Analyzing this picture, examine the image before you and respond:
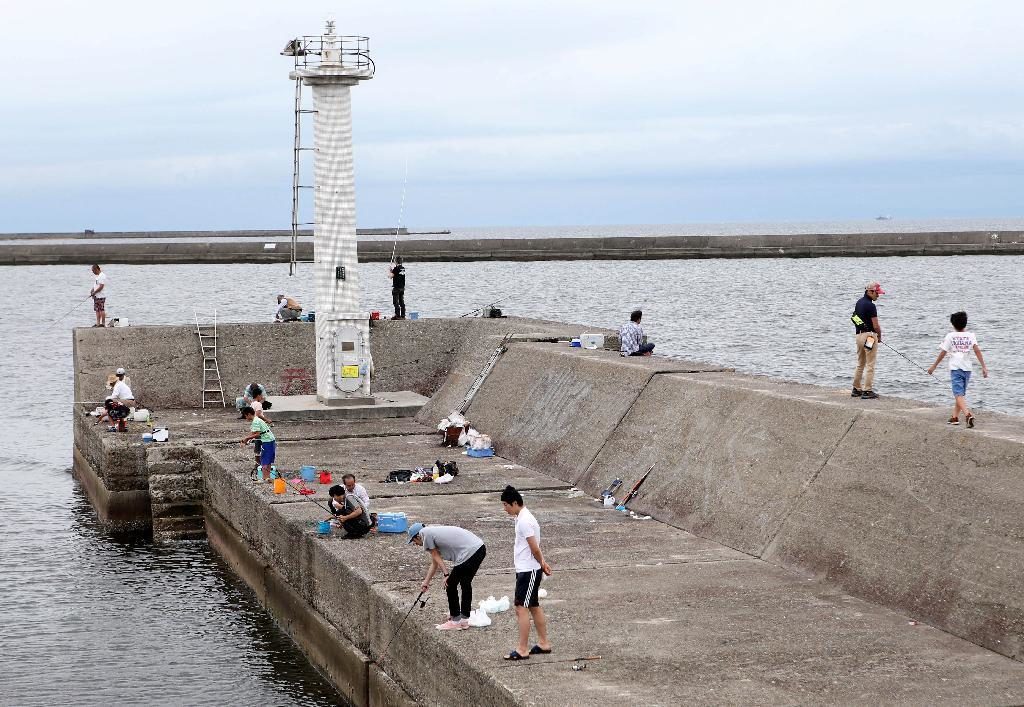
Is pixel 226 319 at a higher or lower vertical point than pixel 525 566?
lower

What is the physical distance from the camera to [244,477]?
19703 mm

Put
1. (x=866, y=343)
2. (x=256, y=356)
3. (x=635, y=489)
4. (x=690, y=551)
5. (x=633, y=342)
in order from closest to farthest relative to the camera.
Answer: (x=690, y=551) < (x=866, y=343) < (x=635, y=489) < (x=633, y=342) < (x=256, y=356)

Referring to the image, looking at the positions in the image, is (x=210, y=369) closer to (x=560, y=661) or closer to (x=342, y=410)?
(x=342, y=410)

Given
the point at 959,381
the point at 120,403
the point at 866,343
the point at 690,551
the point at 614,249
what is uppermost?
the point at 614,249

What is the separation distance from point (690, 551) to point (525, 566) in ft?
15.8

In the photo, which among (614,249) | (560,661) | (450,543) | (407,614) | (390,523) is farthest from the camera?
(614,249)

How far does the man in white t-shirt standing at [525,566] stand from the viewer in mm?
10141

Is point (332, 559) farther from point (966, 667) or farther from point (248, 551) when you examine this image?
point (966, 667)

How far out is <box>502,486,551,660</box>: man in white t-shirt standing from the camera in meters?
Result: 10.1

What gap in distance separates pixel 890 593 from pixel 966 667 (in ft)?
6.06

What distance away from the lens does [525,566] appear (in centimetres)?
1027

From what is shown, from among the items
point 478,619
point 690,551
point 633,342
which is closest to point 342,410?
point 633,342

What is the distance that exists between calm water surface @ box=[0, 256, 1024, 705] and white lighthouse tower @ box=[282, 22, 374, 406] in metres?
5.12

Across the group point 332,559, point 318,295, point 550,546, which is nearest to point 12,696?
point 332,559
